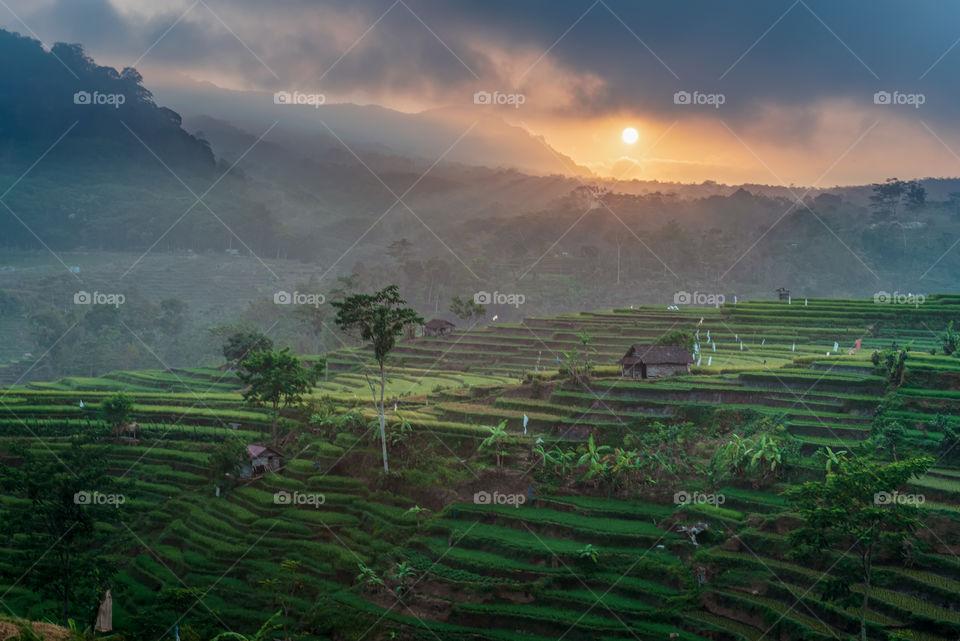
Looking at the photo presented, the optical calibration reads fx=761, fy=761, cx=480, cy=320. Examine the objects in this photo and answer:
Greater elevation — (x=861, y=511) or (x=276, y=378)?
(x=276, y=378)

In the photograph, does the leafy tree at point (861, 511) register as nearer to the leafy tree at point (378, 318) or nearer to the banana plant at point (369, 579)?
the banana plant at point (369, 579)

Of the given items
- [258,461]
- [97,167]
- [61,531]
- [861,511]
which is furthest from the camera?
[97,167]

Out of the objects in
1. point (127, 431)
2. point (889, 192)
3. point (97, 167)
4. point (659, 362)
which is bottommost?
point (127, 431)

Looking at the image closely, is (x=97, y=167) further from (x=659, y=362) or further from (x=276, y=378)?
(x=659, y=362)

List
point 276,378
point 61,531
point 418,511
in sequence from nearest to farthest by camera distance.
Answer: point 61,531, point 418,511, point 276,378

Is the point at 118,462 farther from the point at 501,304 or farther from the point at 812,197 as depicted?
the point at 812,197

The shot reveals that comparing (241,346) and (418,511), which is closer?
(418,511)

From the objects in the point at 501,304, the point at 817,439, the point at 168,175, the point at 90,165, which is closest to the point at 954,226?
the point at 501,304

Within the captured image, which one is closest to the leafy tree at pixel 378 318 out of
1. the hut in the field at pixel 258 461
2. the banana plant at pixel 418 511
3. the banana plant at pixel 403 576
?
the banana plant at pixel 418 511

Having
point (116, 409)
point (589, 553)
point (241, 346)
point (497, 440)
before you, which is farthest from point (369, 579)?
point (241, 346)
